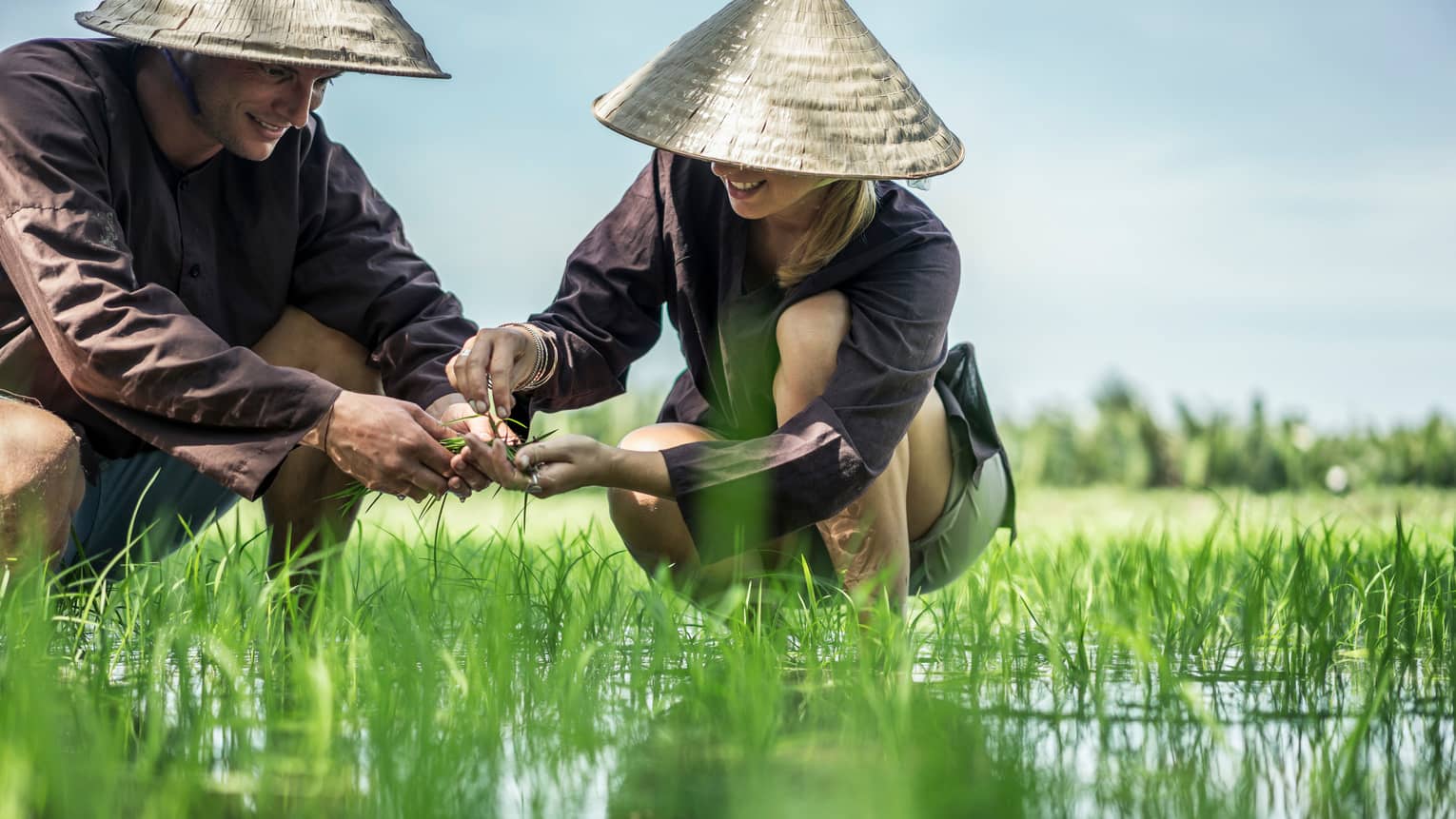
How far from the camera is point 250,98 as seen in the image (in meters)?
2.81

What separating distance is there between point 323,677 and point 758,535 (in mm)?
1143

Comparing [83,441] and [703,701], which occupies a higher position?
[83,441]

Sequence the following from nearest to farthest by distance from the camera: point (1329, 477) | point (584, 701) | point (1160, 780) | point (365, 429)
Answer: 1. point (1160, 780)
2. point (584, 701)
3. point (365, 429)
4. point (1329, 477)

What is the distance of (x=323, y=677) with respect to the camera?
5.67ft

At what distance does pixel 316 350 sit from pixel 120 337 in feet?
2.11

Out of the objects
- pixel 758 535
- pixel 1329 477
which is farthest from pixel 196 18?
pixel 1329 477

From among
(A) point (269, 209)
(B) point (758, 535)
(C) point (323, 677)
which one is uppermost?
(A) point (269, 209)

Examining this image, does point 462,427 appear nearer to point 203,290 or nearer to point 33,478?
point 203,290

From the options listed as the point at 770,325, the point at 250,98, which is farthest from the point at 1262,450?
the point at 250,98

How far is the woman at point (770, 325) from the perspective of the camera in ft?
8.55

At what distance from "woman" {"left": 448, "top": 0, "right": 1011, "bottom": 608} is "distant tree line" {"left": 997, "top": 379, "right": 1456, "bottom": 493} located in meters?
6.10

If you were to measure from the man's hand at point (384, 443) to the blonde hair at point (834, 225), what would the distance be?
83cm

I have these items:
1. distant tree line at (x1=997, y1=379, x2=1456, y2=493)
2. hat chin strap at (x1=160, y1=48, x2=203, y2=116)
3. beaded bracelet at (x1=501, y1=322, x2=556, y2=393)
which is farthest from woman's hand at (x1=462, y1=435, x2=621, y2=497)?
distant tree line at (x1=997, y1=379, x2=1456, y2=493)

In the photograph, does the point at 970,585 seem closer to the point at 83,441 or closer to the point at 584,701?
the point at 584,701
